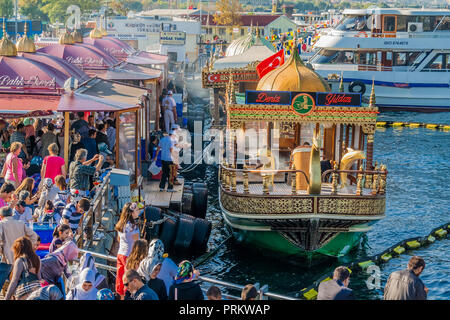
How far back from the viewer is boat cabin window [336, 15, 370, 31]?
4697cm

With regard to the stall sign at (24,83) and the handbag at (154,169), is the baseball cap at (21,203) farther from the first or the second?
the handbag at (154,169)

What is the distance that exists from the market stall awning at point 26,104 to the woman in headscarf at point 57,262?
6.68m

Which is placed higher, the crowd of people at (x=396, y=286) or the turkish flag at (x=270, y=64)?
the turkish flag at (x=270, y=64)

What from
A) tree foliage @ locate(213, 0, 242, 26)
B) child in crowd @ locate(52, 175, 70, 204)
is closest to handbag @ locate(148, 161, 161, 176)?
child in crowd @ locate(52, 175, 70, 204)

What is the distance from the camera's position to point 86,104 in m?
15.8

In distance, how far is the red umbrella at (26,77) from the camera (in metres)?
17.4

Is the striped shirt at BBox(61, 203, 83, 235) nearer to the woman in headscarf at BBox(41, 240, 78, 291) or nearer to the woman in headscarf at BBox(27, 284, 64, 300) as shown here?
the woman in headscarf at BBox(41, 240, 78, 291)

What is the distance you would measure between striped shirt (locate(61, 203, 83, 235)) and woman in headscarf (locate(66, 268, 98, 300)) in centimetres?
278

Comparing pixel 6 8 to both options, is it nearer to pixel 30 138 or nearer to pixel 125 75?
pixel 125 75

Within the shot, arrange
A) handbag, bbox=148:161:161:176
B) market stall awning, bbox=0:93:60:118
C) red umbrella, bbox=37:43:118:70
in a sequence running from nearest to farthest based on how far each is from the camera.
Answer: market stall awning, bbox=0:93:60:118 < handbag, bbox=148:161:161:176 < red umbrella, bbox=37:43:118:70

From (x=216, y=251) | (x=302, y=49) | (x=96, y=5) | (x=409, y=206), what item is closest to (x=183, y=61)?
(x=302, y=49)

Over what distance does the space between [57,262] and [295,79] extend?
408 inches

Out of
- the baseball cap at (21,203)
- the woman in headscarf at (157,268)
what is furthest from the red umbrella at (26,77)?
the woman in headscarf at (157,268)

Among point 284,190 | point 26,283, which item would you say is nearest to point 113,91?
point 284,190
